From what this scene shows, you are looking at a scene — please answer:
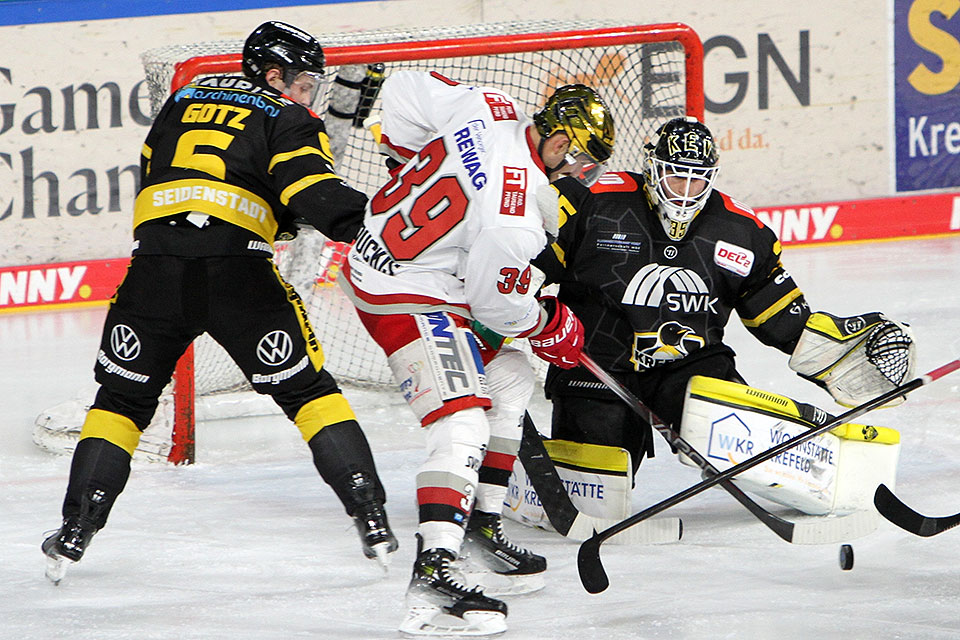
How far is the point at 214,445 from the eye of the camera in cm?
403

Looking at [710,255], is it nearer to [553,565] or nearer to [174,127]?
[553,565]

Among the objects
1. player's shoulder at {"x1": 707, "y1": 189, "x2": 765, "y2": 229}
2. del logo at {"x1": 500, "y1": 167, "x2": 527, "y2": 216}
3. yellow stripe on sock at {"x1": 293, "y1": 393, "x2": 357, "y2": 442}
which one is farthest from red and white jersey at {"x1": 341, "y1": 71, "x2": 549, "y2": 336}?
player's shoulder at {"x1": 707, "y1": 189, "x2": 765, "y2": 229}

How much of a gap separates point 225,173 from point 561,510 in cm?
111

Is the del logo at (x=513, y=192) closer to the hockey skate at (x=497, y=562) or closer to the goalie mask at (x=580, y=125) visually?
the goalie mask at (x=580, y=125)

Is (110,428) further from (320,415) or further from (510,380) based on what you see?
(510,380)

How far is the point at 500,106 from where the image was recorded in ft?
8.67

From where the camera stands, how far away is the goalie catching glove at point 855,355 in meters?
3.09

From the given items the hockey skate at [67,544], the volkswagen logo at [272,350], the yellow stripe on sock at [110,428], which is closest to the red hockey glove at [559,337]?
the volkswagen logo at [272,350]

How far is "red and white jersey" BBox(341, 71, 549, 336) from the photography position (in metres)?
2.47

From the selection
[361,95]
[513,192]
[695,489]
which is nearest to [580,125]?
[513,192]

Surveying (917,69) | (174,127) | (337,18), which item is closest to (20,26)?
(337,18)

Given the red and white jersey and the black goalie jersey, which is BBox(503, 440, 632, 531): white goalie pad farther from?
the red and white jersey

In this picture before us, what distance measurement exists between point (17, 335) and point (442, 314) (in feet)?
11.2

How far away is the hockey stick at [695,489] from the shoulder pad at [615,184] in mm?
729
